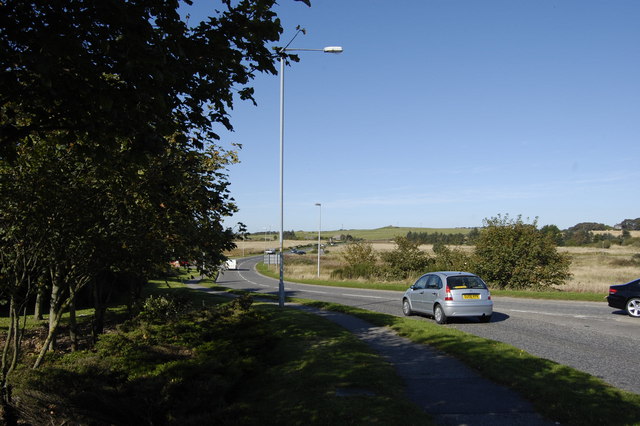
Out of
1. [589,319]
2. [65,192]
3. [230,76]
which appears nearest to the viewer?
[230,76]

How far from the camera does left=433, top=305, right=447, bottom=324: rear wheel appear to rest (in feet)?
46.8

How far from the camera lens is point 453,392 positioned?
21.9 ft

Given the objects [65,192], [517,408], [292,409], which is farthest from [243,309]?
[517,408]

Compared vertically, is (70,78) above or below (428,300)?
above

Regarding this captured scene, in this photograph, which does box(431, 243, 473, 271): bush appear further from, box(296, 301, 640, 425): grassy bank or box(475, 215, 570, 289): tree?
box(296, 301, 640, 425): grassy bank

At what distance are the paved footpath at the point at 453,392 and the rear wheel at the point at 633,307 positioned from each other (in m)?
8.92

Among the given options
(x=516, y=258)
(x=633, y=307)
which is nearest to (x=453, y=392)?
(x=633, y=307)

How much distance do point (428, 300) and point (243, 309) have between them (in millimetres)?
5754

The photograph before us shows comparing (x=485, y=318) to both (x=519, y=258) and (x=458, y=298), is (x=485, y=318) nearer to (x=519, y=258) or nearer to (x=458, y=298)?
(x=458, y=298)

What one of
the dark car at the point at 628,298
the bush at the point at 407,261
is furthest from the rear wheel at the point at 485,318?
the bush at the point at 407,261

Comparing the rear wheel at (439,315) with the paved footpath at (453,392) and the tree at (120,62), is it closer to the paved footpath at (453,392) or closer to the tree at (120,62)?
the paved footpath at (453,392)

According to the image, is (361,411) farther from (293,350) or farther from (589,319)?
(589,319)

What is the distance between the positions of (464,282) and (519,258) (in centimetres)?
1530

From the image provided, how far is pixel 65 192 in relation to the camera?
7371 millimetres
